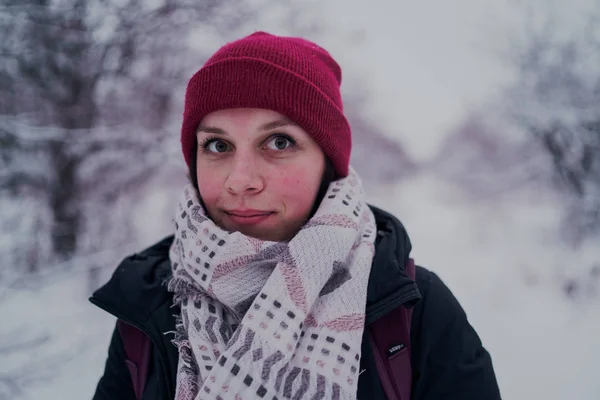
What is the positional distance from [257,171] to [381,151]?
9.11 ft

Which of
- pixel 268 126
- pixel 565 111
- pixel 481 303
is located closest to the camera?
pixel 268 126

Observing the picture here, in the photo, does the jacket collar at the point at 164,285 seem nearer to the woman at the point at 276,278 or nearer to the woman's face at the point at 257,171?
the woman at the point at 276,278

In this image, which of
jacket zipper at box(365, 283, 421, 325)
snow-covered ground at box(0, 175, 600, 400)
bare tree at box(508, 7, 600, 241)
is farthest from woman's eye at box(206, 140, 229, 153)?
bare tree at box(508, 7, 600, 241)

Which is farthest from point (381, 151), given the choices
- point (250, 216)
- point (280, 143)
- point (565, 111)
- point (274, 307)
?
point (274, 307)

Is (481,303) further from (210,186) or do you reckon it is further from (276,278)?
(210,186)

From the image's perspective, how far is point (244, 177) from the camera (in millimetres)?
976

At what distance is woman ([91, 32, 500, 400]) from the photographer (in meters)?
0.89

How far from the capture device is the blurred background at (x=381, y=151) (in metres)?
2.42

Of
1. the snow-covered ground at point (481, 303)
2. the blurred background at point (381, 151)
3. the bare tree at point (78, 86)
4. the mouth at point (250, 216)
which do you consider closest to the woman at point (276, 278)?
the mouth at point (250, 216)

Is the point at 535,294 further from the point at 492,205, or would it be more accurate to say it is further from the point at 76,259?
the point at 76,259

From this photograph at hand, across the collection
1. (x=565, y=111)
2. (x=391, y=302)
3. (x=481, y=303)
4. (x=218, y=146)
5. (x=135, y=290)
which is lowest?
(x=135, y=290)

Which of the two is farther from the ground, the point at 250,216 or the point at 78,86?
the point at 78,86

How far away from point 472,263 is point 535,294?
518 millimetres

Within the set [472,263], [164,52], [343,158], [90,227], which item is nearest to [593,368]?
[472,263]
